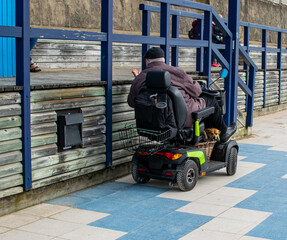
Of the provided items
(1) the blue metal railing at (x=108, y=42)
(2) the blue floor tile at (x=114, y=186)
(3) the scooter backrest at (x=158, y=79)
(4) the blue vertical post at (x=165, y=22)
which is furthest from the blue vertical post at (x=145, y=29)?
(2) the blue floor tile at (x=114, y=186)

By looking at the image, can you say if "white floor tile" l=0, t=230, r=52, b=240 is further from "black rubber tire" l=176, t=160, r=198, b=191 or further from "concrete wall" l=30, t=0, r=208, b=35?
"concrete wall" l=30, t=0, r=208, b=35

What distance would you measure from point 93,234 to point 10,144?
4.02 feet

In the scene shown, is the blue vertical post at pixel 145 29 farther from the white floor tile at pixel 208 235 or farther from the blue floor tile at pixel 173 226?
the white floor tile at pixel 208 235

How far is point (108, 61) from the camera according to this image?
21.9 ft

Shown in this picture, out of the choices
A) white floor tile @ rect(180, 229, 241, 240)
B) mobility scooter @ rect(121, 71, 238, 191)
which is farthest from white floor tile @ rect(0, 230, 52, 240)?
mobility scooter @ rect(121, 71, 238, 191)

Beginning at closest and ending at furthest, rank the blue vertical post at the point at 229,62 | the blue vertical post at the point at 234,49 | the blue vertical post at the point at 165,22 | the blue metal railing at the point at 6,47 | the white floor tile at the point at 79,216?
the white floor tile at the point at 79,216, the blue vertical post at the point at 165,22, the blue metal railing at the point at 6,47, the blue vertical post at the point at 229,62, the blue vertical post at the point at 234,49

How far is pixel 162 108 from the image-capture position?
5977 mm

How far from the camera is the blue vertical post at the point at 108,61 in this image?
660 centimetres

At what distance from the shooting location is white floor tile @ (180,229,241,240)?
4719 millimetres

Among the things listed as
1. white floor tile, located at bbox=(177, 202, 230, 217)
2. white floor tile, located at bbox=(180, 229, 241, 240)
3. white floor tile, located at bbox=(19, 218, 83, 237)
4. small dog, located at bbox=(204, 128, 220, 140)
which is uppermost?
small dog, located at bbox=(204, 128, 220, 140)

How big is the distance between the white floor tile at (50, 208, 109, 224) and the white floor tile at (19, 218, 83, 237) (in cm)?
10

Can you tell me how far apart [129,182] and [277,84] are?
9.04 meters

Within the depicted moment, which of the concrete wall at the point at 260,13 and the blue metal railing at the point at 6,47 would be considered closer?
the blue metal railing at the point at 6,47

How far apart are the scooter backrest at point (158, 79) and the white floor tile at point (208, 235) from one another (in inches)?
67.4
